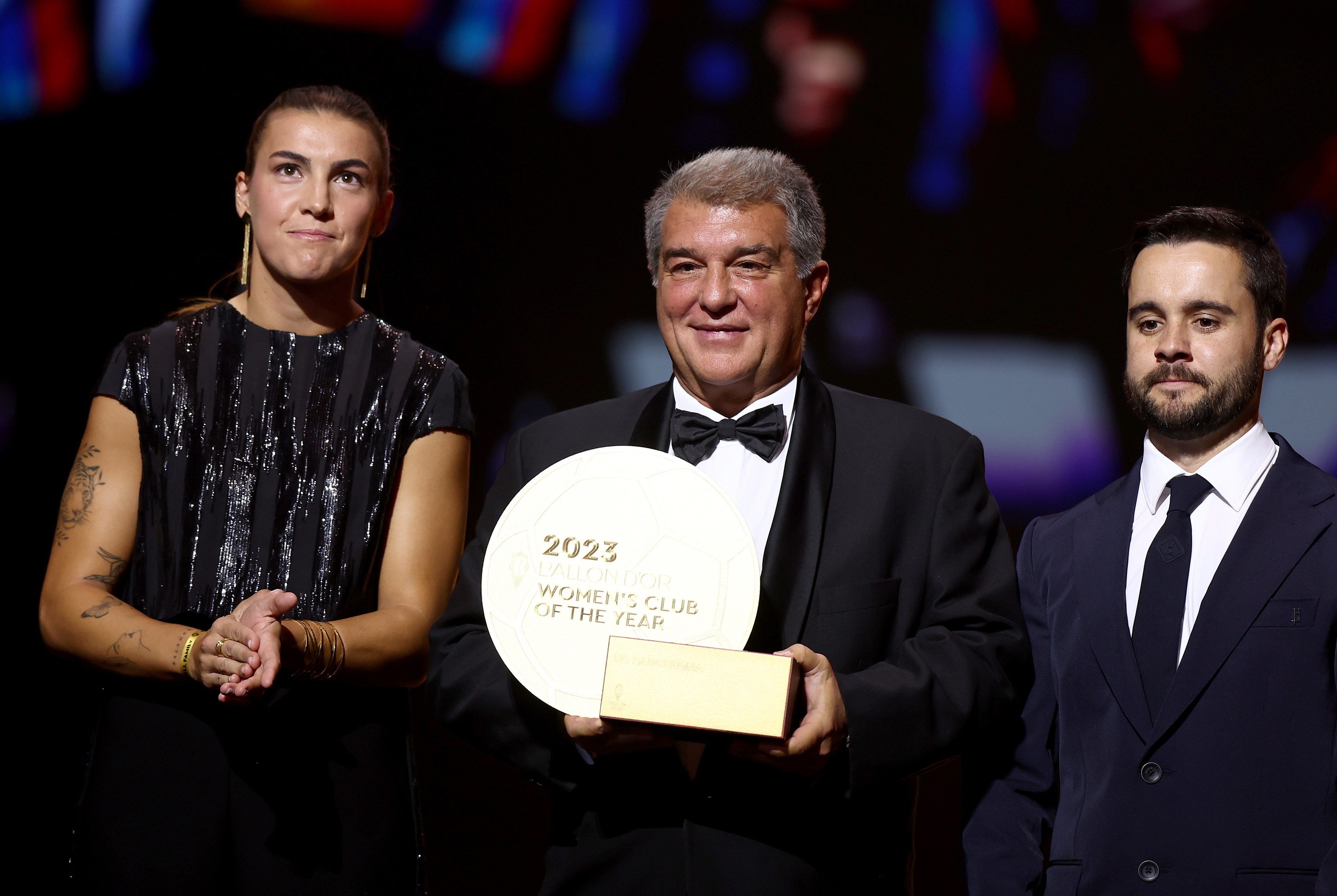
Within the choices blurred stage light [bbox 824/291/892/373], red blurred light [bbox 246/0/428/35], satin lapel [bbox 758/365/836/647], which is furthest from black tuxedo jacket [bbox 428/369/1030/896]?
red blurred light [bbox 246/0/428/35]

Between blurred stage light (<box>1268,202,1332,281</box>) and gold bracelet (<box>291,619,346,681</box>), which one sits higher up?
blurred stage light (<box>1268,202,1332,281</box>)

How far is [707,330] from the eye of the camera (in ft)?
6.17

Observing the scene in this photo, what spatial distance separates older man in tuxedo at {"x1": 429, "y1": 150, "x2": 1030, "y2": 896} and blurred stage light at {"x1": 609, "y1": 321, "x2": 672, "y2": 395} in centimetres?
120

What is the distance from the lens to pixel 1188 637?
70.7 inches

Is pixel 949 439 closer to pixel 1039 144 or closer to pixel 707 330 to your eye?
pixel 707 330

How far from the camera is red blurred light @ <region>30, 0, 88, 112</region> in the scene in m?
3.15

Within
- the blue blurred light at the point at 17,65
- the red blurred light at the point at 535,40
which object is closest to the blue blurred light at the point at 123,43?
the blue blurred light at the point at 17,65

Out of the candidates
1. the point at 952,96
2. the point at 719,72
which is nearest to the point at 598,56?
the point at 719,72

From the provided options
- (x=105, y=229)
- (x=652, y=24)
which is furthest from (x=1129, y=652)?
(x=105, y=229)

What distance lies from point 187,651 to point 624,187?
1.79 metres

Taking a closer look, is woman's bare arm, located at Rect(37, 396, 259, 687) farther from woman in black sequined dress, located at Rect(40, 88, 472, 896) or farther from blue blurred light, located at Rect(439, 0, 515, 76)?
blue blurred light, located at Rect(439, 0, 515, 76)

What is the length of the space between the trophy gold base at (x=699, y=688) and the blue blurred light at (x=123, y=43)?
97.3 inches

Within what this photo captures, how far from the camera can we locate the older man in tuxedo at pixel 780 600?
1653mm

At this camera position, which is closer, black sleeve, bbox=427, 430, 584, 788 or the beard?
black sleeve, bbox=427, 430, 584, 788
